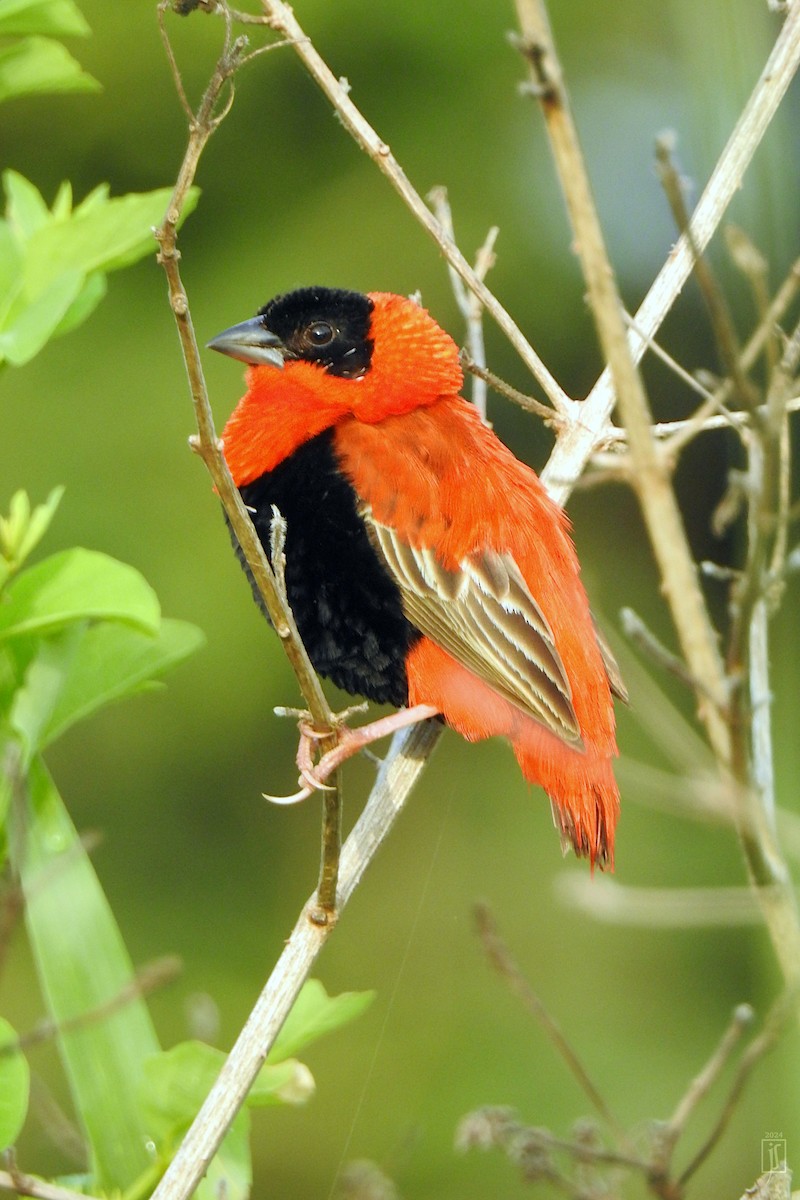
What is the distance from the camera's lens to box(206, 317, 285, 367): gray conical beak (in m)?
2.53

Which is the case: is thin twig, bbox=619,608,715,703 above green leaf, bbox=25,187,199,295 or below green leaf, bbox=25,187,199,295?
below

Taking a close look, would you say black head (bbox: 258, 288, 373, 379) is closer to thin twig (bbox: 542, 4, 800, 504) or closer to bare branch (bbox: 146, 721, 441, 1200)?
thin twig (bbox: 542, 4, 800, 504)

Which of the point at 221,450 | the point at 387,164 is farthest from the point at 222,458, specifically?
the point at 387,164

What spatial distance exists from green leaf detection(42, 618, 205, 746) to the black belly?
617mm

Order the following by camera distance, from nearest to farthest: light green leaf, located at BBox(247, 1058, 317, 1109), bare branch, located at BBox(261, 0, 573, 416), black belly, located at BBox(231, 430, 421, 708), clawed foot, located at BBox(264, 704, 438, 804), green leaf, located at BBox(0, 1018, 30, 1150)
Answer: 1. green leaf, located at BBox(0, 1018, 30, 1150)
2. light green leaf, located at BBox(247, 1058, 317, 1109)
3. bare branch, located at BBox(261, 0, 573, 416)
4. clawed foot, located at BBox(264, 704, 438, 804)
5. black belly, located at BBox(231, 430, 421, 708)

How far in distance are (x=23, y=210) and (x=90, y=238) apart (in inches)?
9.9

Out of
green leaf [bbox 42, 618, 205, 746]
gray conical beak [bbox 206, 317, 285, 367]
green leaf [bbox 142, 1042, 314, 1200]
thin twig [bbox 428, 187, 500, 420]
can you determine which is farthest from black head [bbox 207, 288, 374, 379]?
green leaf [bbox 142, 1042, 314, 1200]

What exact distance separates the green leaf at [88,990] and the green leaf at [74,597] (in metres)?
0.19

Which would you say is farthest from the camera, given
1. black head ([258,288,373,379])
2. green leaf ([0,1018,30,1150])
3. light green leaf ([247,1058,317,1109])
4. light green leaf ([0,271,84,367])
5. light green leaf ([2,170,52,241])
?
black head ([258,288,373,379])

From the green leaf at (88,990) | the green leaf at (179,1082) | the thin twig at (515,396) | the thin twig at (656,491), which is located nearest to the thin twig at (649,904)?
the thin twig at (656,491)

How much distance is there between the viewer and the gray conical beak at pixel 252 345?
2531mm

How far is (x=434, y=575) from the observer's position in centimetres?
221

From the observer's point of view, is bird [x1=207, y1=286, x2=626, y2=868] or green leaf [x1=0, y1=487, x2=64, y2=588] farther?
bird [x1=207, y1=286, x2=626, y2=868]

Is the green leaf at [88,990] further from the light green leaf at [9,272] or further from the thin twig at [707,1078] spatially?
the thin twig at [707,1078]
